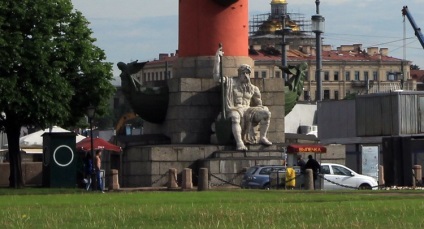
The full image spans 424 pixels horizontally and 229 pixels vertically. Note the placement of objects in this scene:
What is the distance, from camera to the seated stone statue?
176ft

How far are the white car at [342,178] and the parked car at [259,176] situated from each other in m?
2.40

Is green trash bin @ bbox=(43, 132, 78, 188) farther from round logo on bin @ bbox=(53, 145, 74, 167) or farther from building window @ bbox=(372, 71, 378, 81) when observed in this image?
building window @ bbox=(372, 71, 378, 81)

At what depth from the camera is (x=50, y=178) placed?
179 feet

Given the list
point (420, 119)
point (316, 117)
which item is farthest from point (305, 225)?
point (316, 117)

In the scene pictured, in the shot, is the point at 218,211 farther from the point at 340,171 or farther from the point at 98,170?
the point at 340,171

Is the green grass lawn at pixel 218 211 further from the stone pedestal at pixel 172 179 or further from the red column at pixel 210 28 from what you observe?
the red column at pixel 210 28

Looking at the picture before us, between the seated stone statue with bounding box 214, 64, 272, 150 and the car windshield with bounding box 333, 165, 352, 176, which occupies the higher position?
the seated stone statue with bounding box 214, 64, 272, 150

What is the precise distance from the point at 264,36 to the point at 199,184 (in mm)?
133396

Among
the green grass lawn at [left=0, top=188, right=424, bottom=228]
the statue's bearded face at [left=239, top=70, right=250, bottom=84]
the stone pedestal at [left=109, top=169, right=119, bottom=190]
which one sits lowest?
the green grass lawn at [left=0, top=188, right=424, bottom=228]

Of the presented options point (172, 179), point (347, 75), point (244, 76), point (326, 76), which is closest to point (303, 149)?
point (244, 76)

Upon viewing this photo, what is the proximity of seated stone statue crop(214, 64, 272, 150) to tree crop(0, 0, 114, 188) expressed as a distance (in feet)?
20.7

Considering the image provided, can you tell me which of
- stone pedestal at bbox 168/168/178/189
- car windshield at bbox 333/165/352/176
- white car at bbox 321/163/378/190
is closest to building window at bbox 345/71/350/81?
→ white car at bbox 321/163/378/190

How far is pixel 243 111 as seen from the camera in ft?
177

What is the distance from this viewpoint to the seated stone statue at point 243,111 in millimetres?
53500
